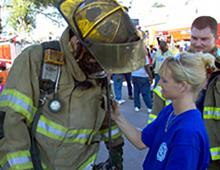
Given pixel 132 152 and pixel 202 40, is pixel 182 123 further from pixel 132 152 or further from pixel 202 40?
pixel 132 152

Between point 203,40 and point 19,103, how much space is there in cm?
136

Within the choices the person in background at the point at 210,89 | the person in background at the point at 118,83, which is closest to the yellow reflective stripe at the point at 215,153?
the person in background at the point at 210,89

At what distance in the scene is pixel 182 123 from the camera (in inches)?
69.4

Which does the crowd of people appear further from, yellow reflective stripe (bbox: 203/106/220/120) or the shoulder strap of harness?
yellow reflective stripe (bbox: 203/106/220/120)

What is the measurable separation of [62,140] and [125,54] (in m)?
0.55

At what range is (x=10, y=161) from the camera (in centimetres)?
184

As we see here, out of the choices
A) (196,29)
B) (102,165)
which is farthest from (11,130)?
(196,29)

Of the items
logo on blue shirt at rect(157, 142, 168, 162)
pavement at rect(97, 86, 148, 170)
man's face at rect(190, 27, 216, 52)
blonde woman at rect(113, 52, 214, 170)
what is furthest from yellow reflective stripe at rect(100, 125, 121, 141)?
pavement at rect(97, 86, 148, 170)

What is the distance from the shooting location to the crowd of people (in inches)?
68.5

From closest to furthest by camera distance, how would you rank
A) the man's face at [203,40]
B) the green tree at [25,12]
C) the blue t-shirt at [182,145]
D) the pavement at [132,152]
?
1. the blue t-shirt at [182,145]
2. the man's face at [203,40]
3. the pavement at [132,152]
4. the green tree at [25,12]

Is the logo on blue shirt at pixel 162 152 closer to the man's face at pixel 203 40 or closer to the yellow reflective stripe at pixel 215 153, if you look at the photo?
the yellow reflective stripe at pixel 215 153

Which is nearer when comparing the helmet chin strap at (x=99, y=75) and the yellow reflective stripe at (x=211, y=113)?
the helmet chin strap at (x=99, y=75)

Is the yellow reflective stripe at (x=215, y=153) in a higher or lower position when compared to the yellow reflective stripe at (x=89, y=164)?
lower

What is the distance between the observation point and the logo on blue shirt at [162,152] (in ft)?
5.90
